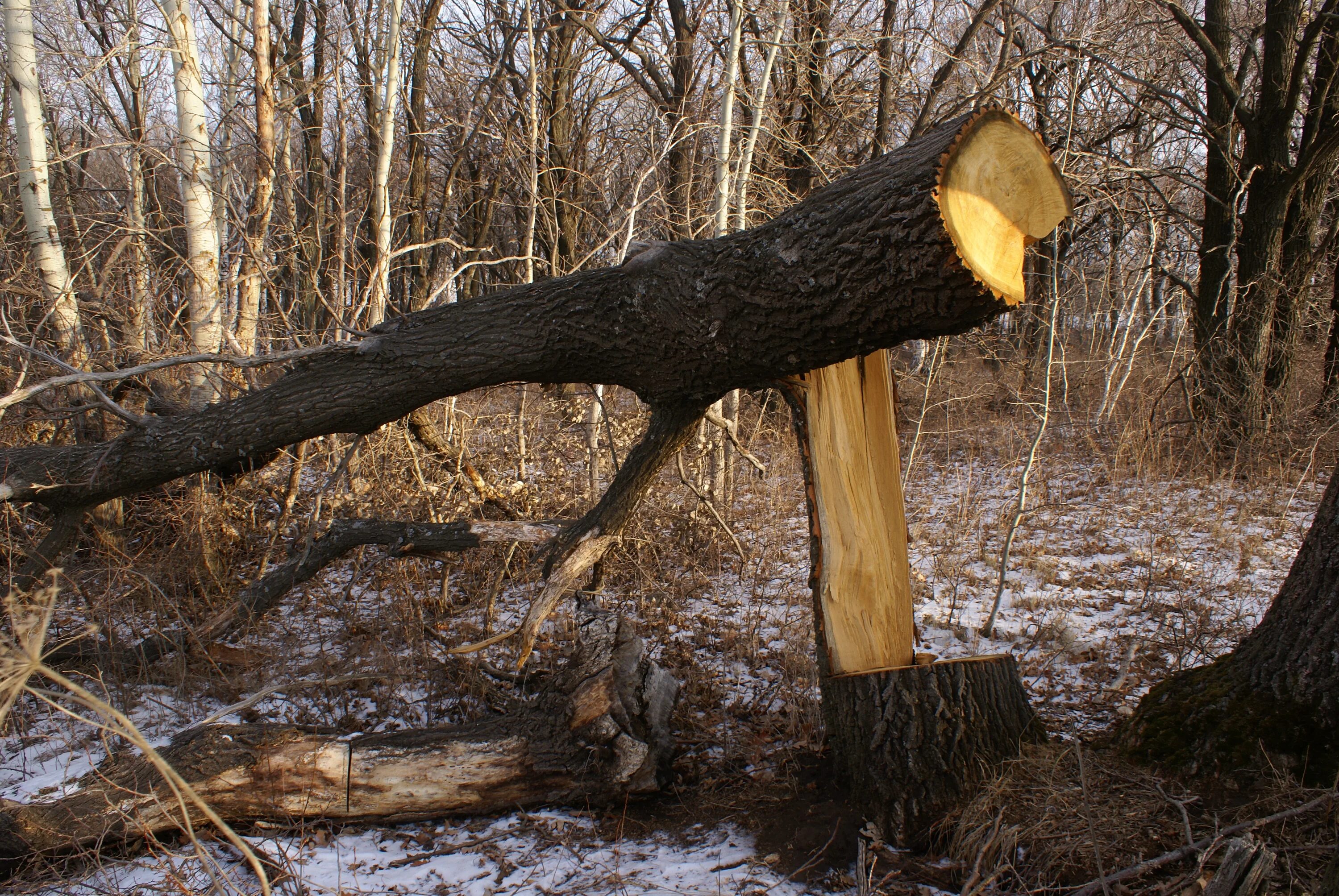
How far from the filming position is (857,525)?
307 centimetres

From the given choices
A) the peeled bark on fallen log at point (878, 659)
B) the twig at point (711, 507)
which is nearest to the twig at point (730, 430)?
the twig at point (711, 507)

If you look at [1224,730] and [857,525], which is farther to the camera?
[857,525]

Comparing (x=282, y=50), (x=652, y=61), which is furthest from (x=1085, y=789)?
(x=282, y=50)

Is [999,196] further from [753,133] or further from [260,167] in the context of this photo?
[260,167]

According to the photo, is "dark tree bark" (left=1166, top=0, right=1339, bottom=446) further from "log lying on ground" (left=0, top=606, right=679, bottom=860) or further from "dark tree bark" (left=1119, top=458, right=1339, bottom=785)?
"log lying on ground" (left=0, top=606, right=679, bottom=860)

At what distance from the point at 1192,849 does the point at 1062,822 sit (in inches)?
15.5

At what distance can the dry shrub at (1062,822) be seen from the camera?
227 centimetres

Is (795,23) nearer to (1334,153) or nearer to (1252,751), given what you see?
(1334,153)

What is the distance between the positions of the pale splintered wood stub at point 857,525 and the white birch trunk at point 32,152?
5210 mm

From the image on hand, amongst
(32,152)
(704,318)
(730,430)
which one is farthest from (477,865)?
(32,152)

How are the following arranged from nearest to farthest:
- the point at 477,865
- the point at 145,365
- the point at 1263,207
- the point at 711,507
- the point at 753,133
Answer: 1. the point at 477,865
2. the point at 145,365
3. the point at 711,507
4. the point at 753,133
5. the point at 1263,207

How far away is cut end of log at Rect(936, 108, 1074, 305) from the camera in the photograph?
7.10 ft

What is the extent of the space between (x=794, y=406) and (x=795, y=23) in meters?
6.76

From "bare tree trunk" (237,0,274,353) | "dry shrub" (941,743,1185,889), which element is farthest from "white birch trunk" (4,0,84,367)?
"dry shrub" (941,743,1185,889)
